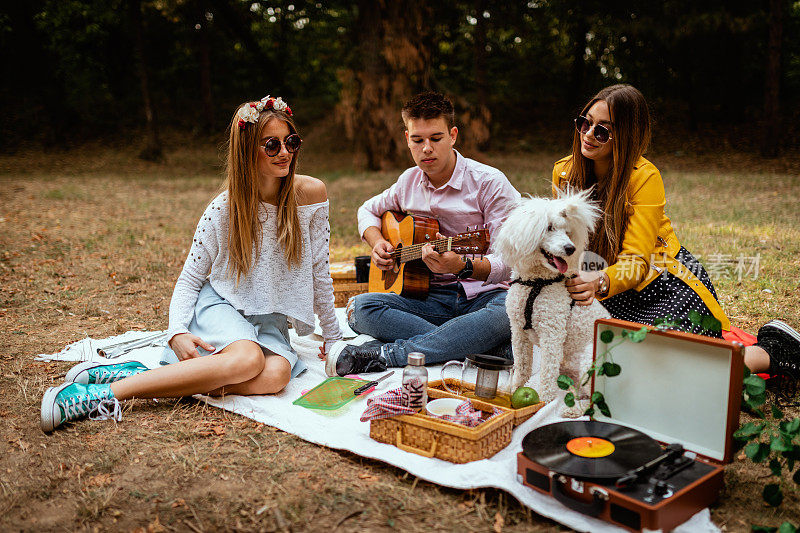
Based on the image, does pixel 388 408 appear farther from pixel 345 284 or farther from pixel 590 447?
pixel 345 284

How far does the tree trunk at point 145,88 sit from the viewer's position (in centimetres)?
1697

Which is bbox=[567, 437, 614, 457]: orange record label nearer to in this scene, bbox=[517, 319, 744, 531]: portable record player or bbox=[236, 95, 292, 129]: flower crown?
bbox=[517, 319, 744, 531]: portable record player

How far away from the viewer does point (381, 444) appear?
280 cm

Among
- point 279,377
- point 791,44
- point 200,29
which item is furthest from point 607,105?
point 200,29

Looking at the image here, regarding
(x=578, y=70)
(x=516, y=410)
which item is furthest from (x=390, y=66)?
(x=516, y=410)

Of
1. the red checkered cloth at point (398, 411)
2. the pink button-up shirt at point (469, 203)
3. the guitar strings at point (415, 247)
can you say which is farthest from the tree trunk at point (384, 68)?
the red checkered cloth at point (398, 411)

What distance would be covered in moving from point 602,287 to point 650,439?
35.2 inches

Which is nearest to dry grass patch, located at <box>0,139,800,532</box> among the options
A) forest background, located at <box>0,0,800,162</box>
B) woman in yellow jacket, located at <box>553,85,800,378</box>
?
woman in yellow jacket, located at <box>553,85,800,378</box>

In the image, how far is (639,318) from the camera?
324 centimetres

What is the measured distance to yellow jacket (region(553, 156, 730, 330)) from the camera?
10.3 feet

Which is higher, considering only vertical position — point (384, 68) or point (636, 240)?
point (384, 68)

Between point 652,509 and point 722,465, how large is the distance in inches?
24.8

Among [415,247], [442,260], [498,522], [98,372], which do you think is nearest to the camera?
[498,522]

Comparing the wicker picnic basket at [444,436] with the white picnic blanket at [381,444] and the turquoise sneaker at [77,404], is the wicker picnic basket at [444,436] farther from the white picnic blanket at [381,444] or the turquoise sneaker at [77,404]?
the turquoise sneaker at [77,404]
